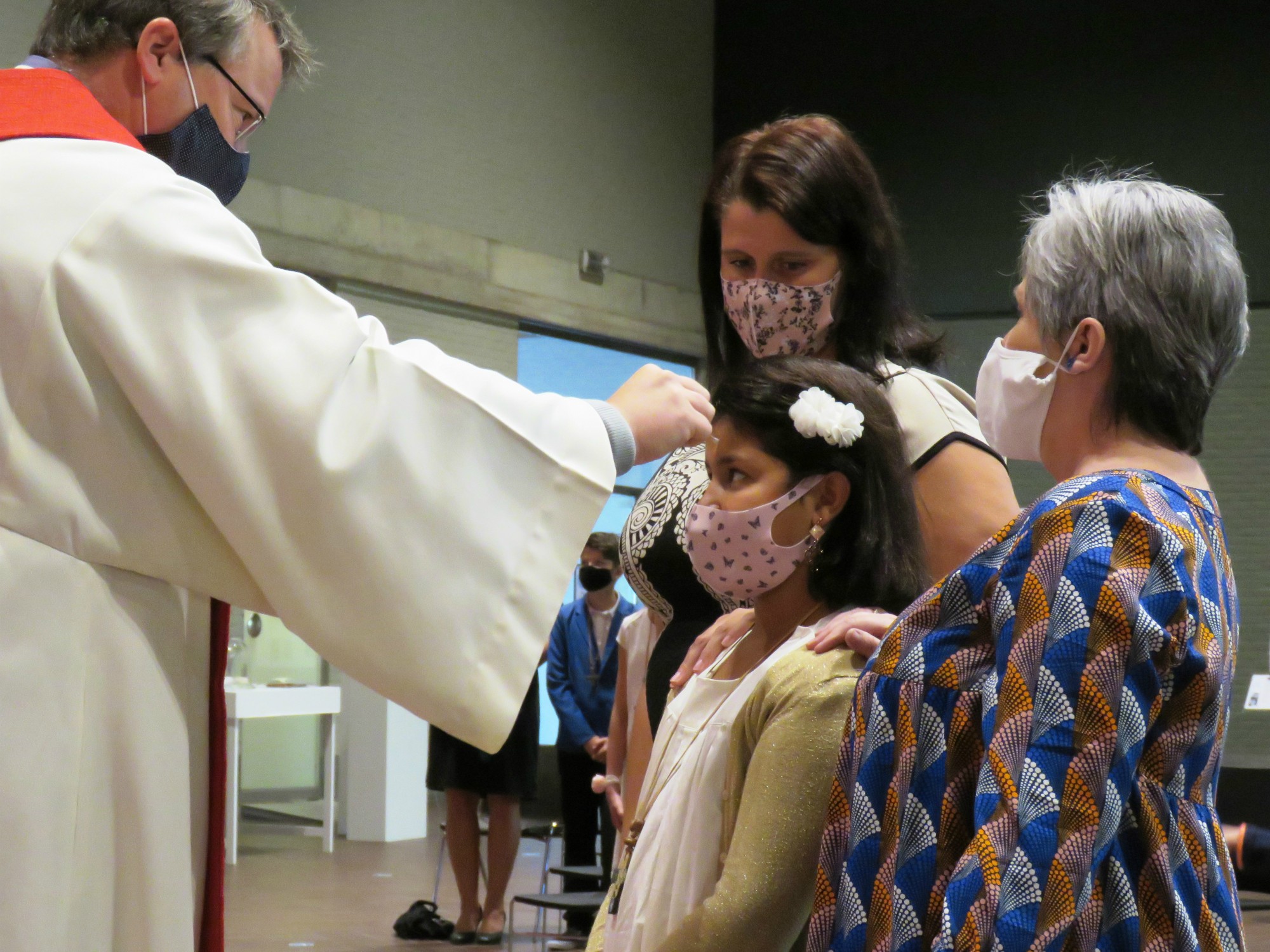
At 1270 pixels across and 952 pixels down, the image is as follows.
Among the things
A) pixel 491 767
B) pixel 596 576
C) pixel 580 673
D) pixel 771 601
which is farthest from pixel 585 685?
pixel 771 601

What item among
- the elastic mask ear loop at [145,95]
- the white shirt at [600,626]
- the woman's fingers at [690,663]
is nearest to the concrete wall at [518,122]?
the white shirt at [600,626]

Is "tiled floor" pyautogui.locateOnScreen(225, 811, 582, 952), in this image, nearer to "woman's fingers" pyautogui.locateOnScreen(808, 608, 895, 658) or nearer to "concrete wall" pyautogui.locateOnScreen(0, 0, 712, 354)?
"concrete wall" pyautogui.locateOnScreen(0, 0, 712, 354)

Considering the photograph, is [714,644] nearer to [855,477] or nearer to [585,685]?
[855,477]

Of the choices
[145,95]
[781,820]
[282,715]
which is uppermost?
[145,95]

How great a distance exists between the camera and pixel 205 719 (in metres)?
1.67

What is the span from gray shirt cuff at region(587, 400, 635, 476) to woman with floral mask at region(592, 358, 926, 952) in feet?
1.16

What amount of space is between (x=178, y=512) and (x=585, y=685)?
245 inches

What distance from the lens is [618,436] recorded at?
1680 mm

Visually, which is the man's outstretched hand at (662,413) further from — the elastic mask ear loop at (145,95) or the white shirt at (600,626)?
the white shirt at (600,626)

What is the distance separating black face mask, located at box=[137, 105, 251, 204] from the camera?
1.99m

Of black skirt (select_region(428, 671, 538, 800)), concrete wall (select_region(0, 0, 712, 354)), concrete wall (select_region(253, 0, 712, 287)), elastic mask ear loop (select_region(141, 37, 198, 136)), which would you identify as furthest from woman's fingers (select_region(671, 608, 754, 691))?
concrete wall (select_region(253, 0, 712, 287))

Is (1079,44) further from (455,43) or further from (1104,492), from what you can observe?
(1104,492)

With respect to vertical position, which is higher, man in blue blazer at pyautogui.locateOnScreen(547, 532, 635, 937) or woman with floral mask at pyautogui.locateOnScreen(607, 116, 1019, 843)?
woman with floral mask at pyautogui.locateOnScreen(607, 116, 1019, 843)

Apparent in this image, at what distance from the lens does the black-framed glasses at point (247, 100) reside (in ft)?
6.51
